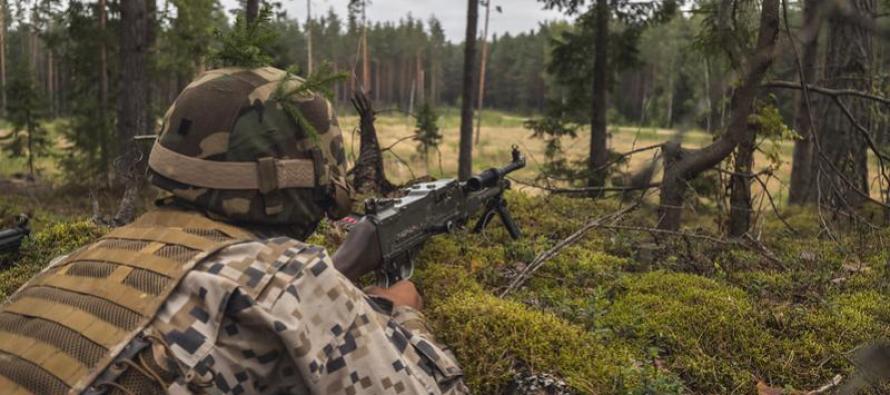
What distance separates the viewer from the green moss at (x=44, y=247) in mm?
4000

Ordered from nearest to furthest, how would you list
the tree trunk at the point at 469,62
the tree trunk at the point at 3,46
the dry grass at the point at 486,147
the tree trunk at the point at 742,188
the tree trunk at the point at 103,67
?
the tree trunk at the point at 742,188, the tree trunk at the point at 3,46, the tree trunk at the point at 469,62, the tree trunk at the point at 103,67, the dry grass at the point at 486,147

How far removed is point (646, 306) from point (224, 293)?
2561 millimetres

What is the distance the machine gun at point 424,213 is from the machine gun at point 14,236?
206 cm

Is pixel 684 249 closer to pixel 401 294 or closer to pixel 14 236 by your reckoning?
pixel 401 294

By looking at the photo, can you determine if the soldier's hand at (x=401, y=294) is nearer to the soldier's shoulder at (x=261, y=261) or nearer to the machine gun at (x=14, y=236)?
the soldier's shoulder at (x=261, y=261)

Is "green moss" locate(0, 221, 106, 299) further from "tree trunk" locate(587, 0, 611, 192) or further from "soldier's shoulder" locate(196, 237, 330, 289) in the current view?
"tree trunk" locate(587, 0, 611, 192)

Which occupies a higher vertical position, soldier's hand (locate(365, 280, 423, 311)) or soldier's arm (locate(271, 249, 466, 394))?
soldier's arm (locate(271, 249, 466, 394))

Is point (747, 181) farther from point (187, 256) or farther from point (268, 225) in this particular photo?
point (187, 256)

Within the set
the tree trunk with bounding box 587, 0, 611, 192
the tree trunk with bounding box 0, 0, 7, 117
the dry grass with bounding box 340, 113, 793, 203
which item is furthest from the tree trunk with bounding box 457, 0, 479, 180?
the tree trunk with bounding box 0, 0, 7, 117

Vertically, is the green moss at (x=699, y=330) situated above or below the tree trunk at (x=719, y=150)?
below

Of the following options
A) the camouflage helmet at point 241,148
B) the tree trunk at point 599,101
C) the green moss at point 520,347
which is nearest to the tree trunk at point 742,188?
the green moss at point 520,347

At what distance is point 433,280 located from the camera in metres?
4.18

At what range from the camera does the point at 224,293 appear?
203 cm

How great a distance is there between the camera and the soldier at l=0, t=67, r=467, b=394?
6.49ft
